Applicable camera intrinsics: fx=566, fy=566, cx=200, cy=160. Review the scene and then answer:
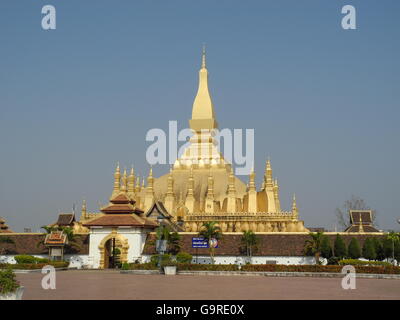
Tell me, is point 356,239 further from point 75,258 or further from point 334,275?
point 75,258

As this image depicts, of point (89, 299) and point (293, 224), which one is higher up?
point (293, 224)

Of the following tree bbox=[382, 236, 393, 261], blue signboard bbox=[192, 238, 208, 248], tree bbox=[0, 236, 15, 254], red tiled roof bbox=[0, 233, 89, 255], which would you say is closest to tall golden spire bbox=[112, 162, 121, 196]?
red tiled roof bbox=[0, 233, 89, 255]

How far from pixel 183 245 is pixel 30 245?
1401cm

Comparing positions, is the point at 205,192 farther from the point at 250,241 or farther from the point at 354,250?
the point at 354,250

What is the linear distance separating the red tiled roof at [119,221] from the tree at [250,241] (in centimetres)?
843

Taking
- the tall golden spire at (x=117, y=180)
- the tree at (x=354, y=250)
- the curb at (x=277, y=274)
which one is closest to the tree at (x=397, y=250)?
the tree at (x=354, y=250)

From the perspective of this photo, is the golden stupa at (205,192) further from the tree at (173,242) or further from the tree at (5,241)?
the tree at (5,241)

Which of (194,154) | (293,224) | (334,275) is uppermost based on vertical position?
(194,154)

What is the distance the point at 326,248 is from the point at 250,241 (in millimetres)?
6046

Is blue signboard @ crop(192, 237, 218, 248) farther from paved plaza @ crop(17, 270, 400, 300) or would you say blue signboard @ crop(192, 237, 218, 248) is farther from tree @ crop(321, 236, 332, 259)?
paved plaza @ crop(17, 270, 400, 300)

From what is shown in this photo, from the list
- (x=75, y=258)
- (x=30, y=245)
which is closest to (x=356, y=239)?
(x=75, y=258)

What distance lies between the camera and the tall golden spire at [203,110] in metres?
72.4

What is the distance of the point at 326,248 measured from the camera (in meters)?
45.0
